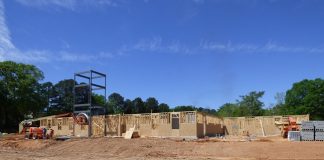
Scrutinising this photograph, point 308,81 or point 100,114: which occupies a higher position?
point 308,81

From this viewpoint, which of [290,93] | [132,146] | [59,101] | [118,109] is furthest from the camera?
[118,109]

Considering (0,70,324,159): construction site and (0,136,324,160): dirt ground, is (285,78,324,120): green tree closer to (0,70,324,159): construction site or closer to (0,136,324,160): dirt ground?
(0,70,324,159): construction site

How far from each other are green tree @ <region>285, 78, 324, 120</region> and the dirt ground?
42.1 metres

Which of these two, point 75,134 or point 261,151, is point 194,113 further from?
point 75,134

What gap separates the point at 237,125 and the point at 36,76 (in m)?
44.4

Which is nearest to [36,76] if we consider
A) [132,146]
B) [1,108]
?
[1,108]

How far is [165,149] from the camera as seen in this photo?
97.7 ft

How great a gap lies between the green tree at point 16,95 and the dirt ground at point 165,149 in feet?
117

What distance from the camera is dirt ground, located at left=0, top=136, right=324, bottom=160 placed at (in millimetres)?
25672

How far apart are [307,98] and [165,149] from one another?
159ft

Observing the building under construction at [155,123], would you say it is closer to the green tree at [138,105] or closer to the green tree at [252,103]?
the green tree at [252,103]

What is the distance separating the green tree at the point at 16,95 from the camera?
71500mm

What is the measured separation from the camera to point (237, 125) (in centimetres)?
4784

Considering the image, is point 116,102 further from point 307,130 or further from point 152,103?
point 307,130
